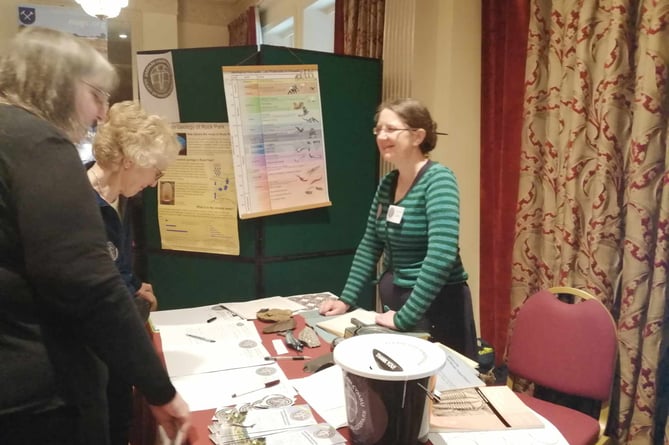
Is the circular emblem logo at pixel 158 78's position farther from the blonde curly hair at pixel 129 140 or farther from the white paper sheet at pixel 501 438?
the white paper sheet at pixel 501 438

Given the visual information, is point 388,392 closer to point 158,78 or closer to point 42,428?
point 42,428

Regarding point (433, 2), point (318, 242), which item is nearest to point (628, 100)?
point (433, 2)

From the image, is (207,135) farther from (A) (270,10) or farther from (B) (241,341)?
(A) (270,10)

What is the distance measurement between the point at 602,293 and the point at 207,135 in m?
1.80

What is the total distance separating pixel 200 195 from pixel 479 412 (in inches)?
69.4

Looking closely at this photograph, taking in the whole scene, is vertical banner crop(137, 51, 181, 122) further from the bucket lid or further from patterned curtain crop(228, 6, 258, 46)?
patterned curtain crop(228, 6, 258, 46)

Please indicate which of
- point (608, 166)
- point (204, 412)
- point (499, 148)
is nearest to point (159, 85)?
point (499, 148)

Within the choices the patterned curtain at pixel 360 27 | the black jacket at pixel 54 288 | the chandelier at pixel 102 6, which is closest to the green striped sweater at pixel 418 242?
the black jacket at pixel 54 288

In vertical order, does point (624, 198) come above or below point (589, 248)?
above

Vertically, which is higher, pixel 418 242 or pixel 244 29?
pixel 244 29

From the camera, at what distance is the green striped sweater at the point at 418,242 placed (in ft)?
5.16

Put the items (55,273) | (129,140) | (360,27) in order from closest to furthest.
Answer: (55,273), (129,140), (360,27)

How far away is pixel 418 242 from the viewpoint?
1.70 meters

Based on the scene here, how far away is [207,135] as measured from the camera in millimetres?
2408
